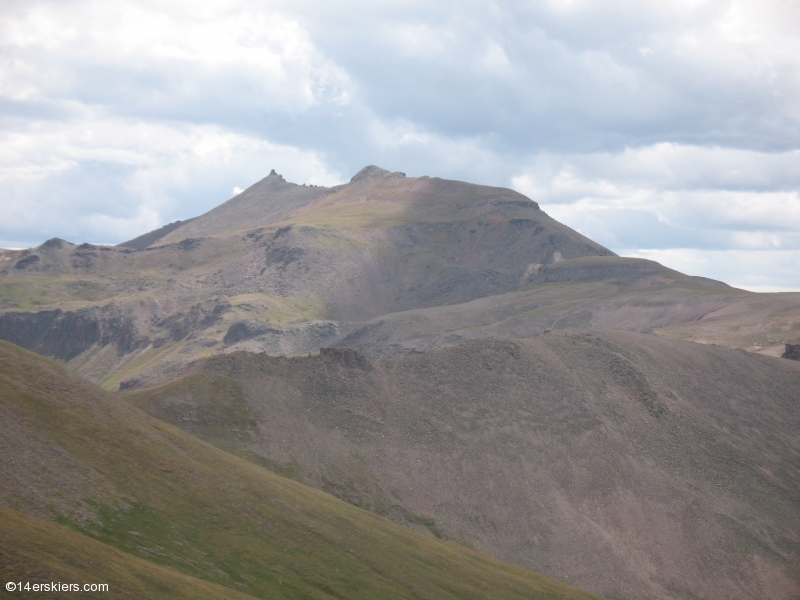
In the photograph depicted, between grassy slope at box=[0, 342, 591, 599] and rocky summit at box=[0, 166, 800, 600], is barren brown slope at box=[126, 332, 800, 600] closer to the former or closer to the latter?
rocky summit at box=[0, 166, 800, 600]

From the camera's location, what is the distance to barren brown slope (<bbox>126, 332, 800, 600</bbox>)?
109m

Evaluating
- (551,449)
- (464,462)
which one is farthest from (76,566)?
(551,449)

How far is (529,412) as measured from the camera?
131 meters

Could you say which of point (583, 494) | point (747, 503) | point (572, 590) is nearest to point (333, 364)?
point (583, 494)

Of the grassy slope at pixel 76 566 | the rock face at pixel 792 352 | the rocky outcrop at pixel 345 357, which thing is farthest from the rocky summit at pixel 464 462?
the rock face at pixel 792 352

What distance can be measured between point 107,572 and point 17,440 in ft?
62.4

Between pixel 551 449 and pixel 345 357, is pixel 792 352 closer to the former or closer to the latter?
pixel 551 449

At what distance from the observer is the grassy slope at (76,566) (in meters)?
46.0

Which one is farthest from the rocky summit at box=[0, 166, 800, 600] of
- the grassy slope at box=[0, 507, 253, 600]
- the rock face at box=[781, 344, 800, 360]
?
the rock face at box=[781, 344, 800, 360]

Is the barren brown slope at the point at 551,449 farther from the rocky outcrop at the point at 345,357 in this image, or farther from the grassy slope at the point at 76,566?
the grassy slope at the point at 76,566

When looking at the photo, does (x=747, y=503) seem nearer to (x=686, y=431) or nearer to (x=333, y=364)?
(x=686, y=431)

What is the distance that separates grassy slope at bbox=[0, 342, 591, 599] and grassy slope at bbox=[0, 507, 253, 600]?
18.1ft

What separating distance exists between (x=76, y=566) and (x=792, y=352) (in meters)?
150

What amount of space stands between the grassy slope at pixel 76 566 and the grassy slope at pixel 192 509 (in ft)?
18.1
